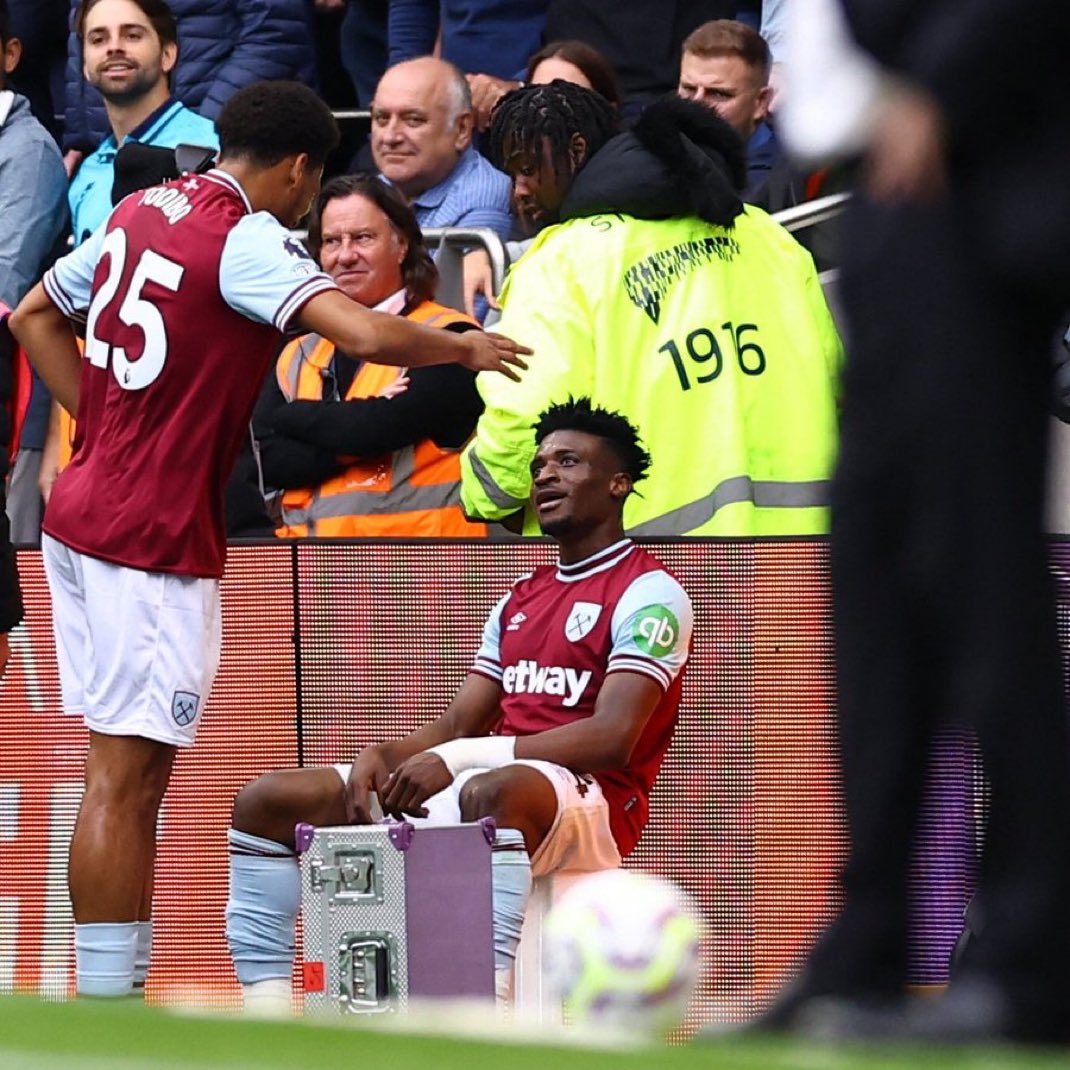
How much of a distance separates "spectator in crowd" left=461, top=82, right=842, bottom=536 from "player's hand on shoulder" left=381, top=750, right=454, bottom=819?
101 centimetres

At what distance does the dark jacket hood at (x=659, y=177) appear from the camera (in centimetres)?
686

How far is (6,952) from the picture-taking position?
7.54m

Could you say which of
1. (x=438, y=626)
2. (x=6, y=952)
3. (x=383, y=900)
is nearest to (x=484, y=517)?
(x=438, y=626)

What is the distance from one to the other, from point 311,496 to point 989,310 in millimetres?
5032

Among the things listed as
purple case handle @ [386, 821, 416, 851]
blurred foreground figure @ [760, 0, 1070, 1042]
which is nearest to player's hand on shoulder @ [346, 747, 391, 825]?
purple case handle @ [386, 821, 416, 851]

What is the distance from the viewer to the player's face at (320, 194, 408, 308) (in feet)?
25.5

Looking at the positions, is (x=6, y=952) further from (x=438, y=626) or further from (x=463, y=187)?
(x=463, y=187)

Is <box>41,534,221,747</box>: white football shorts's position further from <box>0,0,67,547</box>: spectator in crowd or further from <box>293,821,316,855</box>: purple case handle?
<box>0,0,67,547</box>: spectator in crowd

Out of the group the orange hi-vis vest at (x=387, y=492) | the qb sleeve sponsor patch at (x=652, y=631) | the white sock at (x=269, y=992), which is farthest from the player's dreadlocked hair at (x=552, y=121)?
the white sock at (x=269, y=992)

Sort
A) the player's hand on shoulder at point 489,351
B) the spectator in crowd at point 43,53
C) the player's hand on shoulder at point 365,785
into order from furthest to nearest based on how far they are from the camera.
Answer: the spectator in crowd at point 43,53 → the player's hand on shoulder at point 365,785 → the player's hand on shoulder at point 489,351

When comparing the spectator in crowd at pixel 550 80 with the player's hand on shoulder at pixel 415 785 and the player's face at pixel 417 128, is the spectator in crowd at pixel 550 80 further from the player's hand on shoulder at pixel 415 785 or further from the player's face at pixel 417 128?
the player's hand on shoulder at pixel 415 785

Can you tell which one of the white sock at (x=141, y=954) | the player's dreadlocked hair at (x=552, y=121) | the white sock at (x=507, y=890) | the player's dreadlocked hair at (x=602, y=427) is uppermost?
the player's dreadlocked hair at (x=552, y=121)

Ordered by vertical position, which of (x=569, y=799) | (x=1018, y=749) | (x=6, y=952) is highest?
(x=1018, y=749)

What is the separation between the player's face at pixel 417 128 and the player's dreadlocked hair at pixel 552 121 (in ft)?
4.54
